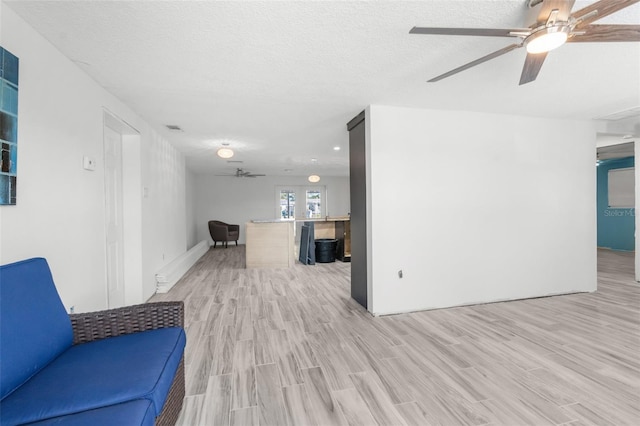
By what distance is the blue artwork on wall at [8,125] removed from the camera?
1508mm

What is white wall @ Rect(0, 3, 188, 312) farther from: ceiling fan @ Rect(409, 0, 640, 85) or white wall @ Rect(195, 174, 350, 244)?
white wall @ Rect(195, 174, 350, 244)

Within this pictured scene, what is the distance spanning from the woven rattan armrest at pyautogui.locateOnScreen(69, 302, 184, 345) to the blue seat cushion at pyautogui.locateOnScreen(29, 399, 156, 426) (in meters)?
0.68

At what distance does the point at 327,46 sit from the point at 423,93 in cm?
135

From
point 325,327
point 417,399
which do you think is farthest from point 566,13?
point 325,327

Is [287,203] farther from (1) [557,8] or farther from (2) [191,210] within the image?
(1) [557,8]

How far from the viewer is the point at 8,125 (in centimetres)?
154

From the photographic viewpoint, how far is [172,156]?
5.13m

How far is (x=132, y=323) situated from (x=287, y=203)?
8576mm

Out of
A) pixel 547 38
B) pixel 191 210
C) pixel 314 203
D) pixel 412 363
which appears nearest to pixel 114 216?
pixel 412 363

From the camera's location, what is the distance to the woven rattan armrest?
162 centimetres

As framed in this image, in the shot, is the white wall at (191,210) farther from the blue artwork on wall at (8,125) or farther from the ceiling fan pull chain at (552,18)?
the ceiling fan pull chain at (552,18)

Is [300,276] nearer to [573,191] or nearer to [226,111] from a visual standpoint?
[226,111]

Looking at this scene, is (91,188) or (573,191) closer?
(91,188)

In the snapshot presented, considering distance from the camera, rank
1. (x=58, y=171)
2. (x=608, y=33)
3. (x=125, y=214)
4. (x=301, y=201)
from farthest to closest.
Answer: (x=301, y=201), (x=125, y=214), (x=58, y=171), (x=608, y=33)
